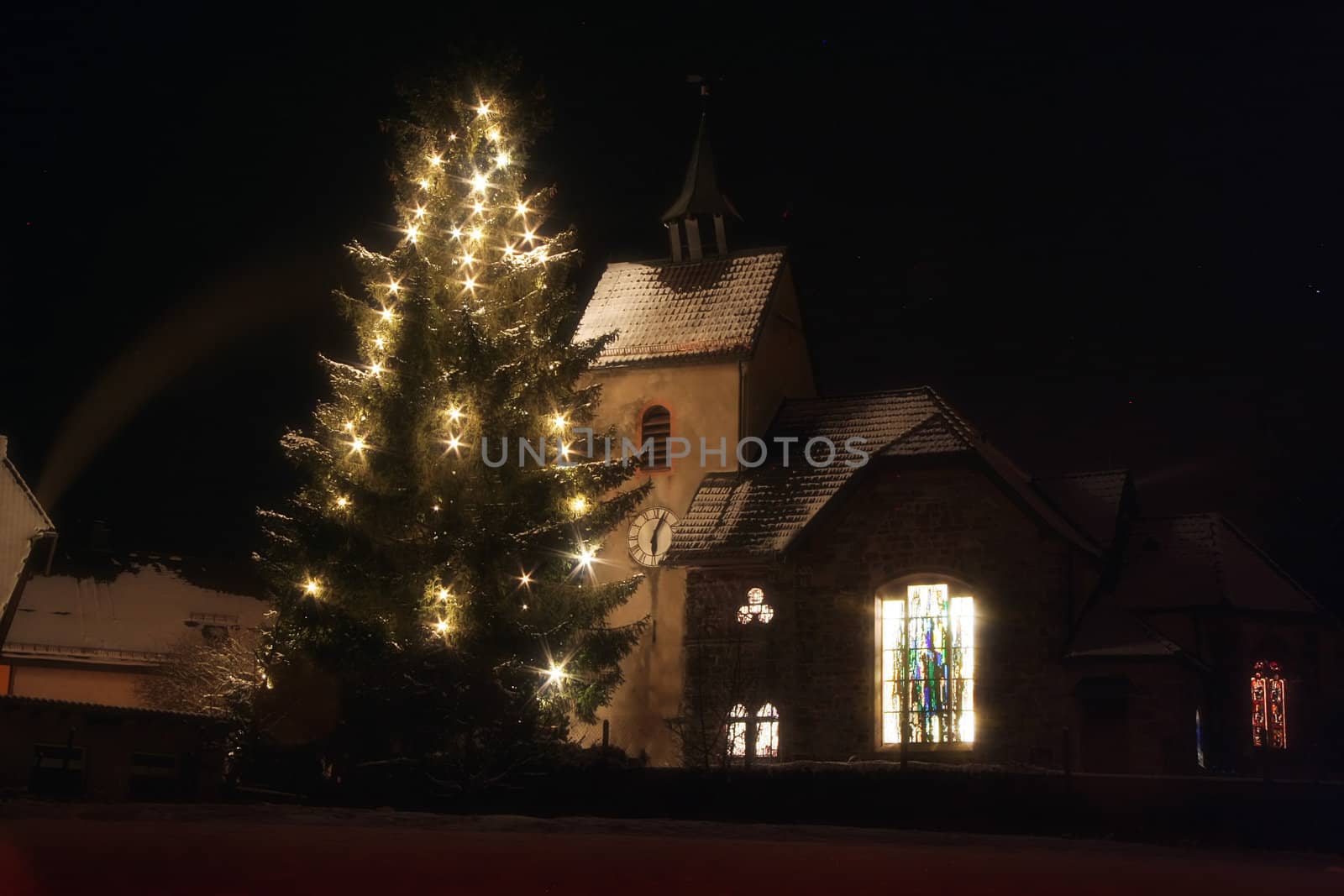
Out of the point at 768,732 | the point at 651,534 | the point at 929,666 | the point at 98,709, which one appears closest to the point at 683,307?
the point at 651,534

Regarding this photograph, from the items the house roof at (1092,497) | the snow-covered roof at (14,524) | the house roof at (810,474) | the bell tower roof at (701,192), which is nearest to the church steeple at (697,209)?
the bell tower roof at (701,192)

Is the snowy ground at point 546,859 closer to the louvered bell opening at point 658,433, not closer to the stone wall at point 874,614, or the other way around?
the stone wall at point 874,614

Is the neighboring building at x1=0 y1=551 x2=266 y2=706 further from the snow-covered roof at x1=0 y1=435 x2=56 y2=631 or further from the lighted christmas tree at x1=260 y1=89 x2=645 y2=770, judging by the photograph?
the lighted christmas tree at x1=260 y1=89 x2=645 y2=770

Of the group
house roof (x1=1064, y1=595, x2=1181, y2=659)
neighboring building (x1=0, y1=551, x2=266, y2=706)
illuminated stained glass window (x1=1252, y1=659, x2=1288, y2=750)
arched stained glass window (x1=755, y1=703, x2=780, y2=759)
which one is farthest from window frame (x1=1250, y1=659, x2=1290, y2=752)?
neighboring building (x1=0, y1=551, x2=266, y2=706)

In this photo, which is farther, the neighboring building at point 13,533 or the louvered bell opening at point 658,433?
the neighboring building at point 13,533

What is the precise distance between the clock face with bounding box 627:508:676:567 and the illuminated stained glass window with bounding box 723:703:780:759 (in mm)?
5178

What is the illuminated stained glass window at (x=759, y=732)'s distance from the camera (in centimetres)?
3275

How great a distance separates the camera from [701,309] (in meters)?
39.1

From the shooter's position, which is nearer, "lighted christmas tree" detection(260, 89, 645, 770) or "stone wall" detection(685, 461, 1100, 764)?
"lighted christmas tree" detection(260, 89, 645, 770)

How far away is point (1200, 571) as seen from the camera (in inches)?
1351

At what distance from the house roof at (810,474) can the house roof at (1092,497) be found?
74cm

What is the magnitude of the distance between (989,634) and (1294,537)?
19.9m

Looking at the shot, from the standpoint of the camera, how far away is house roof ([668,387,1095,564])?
3309 cm

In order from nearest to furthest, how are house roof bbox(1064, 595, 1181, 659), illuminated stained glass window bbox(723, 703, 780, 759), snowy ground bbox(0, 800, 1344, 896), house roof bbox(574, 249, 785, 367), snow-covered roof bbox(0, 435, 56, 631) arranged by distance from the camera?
snowy ground bbox(0, 800, 1344, 896), house roof bbox(1064, 595, 1181, 659), illuminated stained glass window bbox(723, 703, 780, 759), house roof bbox(574, 249, 785, 367), snow-covered roof bbox(0, 435, 56, 631)
